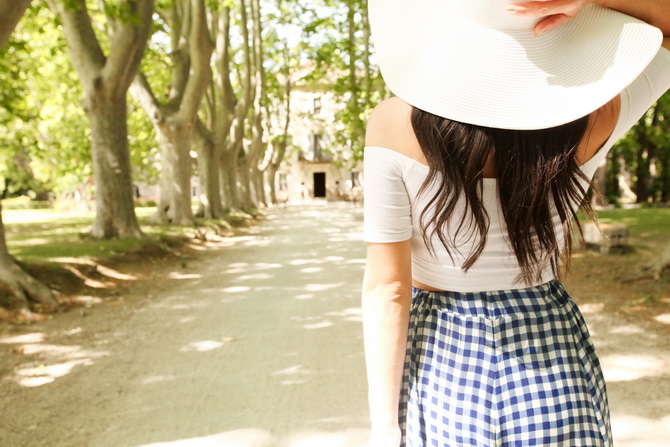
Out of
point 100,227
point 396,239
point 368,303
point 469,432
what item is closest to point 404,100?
point 396,239

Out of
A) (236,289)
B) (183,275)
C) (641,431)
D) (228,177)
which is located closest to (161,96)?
(228,177)

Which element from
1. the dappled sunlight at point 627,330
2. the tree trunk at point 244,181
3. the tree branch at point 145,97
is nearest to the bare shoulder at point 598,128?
the dappled sunlight at point 627,330

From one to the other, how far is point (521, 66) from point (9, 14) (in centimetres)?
665

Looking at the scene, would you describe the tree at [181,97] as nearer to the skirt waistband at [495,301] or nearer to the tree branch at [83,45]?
the tree branch at [83,45]

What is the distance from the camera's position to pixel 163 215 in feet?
62.6

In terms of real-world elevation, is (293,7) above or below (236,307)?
above

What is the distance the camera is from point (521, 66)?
1.28m

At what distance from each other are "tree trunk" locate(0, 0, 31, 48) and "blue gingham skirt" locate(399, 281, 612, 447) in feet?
21.4

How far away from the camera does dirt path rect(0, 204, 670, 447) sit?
3.94m

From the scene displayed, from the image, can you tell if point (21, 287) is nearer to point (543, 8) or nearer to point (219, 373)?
point (219, 373)

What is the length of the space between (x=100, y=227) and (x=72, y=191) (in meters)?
28.7

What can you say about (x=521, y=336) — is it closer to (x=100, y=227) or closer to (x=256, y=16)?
(x=100, y=227)

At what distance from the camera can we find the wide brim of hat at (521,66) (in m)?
1.25

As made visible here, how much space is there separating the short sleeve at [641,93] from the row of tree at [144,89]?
6.68 metres
